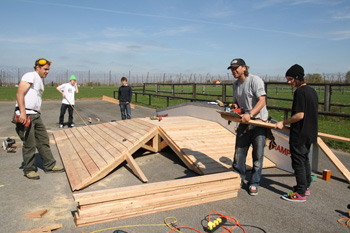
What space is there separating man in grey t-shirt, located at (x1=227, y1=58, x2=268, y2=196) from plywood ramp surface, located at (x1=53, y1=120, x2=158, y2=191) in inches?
94.8

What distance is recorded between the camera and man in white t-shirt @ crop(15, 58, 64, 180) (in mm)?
4992

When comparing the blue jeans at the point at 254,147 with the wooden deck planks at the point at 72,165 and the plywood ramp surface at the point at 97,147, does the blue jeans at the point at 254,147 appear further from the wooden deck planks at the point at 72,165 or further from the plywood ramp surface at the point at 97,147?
the wooden deck planks at the point at 72,165

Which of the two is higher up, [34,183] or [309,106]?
[309,106]

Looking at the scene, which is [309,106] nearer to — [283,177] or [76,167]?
[283,177]

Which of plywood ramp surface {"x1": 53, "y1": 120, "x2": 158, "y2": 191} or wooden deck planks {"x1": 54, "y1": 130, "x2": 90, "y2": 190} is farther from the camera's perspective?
plywood ramp surface {"x1": 53, "y1": 120, "x2": 158, "y2": 191}

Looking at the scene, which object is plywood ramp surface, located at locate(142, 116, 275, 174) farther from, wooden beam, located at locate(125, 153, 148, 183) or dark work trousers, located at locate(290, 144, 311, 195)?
dark work trousers, located at locate(290, 144, 311, 195)

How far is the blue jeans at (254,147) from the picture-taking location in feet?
14.5

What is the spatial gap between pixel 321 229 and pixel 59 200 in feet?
11.8

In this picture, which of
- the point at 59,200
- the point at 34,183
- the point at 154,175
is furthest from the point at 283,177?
the point at 34,183

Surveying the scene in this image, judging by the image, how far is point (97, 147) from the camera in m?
6.60

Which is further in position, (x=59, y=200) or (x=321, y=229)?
(x=59, y=200)

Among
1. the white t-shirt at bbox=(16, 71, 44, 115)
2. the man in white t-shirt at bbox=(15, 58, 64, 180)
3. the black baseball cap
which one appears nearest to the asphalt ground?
the man in white t-shirt at bbox=(15, 58, 64, 180)

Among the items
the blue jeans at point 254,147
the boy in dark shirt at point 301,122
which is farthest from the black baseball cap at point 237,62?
the blue jeans at point 254,147

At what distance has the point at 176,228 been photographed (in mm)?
3479
